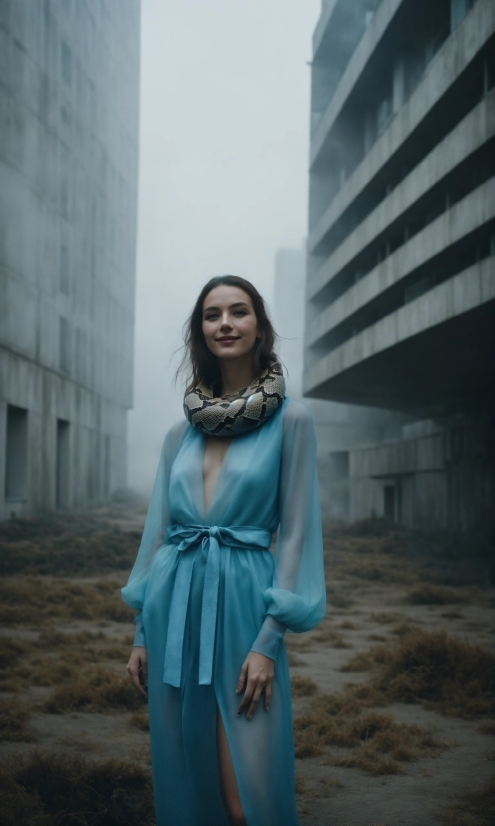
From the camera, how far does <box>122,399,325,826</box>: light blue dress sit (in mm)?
2143

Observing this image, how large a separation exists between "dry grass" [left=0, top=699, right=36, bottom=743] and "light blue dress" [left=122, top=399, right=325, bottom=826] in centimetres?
279

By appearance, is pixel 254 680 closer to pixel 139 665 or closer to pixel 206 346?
pixel 139 665

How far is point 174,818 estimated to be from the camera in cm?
229

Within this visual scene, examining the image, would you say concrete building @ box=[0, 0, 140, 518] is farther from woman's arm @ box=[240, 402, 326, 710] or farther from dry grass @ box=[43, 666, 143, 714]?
woman's arm @ box=[240, 402, 326, 710]

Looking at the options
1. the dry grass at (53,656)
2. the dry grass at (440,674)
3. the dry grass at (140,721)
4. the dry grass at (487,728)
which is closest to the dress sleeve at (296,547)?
the dry grass at (140,721)

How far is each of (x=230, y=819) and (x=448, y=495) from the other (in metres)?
15.4

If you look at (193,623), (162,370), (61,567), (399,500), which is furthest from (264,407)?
(399,500)

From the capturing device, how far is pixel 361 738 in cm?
511

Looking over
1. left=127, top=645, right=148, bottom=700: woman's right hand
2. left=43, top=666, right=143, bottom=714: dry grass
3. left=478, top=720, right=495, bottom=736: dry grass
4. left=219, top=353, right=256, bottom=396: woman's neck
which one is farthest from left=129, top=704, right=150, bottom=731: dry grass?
left=219, top=353, right=256, bottom=396: woman's neck

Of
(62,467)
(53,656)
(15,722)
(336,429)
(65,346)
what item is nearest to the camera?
(15,722)

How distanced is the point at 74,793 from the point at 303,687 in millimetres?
2897

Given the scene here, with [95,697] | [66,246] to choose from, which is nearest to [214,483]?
[95,697]

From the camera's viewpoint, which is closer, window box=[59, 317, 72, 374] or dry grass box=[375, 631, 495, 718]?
dry grass box=[375, 631, 495, 718]

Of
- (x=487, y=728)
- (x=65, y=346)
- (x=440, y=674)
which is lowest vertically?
(x=487, y=728)
